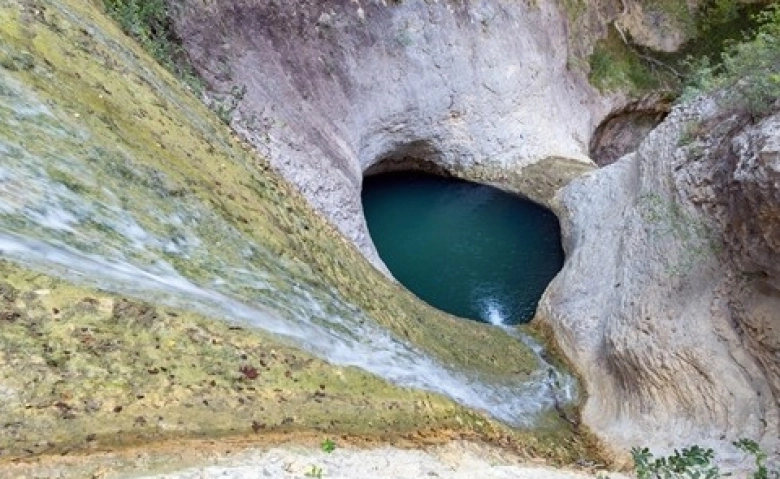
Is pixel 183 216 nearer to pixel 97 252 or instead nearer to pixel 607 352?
pixel 97 252

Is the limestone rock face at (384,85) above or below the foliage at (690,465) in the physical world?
above

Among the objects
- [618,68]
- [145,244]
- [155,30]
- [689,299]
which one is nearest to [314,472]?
[145,244]

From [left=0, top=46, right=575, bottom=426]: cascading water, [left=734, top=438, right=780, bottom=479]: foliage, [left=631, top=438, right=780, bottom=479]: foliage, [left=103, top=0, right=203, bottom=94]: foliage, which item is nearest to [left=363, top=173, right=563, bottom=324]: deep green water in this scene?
[left=103, top=0, right=203, bottom=94]: foliage

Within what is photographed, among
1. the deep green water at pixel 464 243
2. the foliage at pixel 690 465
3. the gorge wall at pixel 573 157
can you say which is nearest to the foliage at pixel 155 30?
the gorge wall at pixel 573 157

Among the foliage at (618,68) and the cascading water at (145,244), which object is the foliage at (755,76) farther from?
the foliage at (618,68)

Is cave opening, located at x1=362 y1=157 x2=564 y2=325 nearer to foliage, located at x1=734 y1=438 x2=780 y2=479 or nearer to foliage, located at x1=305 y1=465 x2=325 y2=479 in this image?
foliage, located at x1=734 y1=438 x2=780 y2=479

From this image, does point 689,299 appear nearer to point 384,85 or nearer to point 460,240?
point 460,240

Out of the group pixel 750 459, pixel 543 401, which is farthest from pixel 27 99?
pixel 750 459
